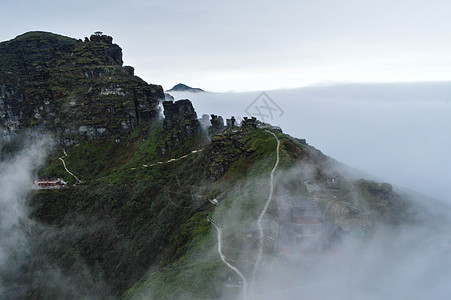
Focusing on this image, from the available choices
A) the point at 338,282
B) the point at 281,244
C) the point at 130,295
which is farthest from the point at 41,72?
the point at 338,282

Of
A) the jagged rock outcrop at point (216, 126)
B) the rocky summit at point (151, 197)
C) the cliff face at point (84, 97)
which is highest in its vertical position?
the cliff face at point (84, 97)

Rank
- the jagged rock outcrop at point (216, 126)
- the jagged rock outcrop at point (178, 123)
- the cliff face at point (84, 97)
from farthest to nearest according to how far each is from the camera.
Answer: the cliff face at point (84, 97), the jagged rock outcrop at point (178, 123), the jagged rock outcrop at point (216, 126)

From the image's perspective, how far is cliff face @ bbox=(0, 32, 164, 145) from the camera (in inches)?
4825

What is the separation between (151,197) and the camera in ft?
299

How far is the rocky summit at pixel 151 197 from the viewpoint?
48.6 m

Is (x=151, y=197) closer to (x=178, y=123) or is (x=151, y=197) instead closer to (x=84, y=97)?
(x=178, y=123)

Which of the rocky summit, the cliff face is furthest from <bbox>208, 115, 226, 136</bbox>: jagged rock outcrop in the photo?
the cliff face

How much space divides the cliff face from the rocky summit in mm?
505

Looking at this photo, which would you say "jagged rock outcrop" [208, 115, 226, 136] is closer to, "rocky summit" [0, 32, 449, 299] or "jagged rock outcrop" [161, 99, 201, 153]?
"rocky summit" [0, 32, 449, 299]

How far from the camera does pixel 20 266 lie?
84.7m

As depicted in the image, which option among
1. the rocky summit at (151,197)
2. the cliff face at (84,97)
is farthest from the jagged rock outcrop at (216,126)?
the cliff face at (84,97)

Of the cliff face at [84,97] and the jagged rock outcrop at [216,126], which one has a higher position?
the cliff face at [84,97]

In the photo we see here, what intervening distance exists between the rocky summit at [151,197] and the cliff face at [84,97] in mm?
505

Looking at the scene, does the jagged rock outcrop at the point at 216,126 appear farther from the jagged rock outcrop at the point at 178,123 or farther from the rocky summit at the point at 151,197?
the jagged rock outcrop at the point at 178,123
